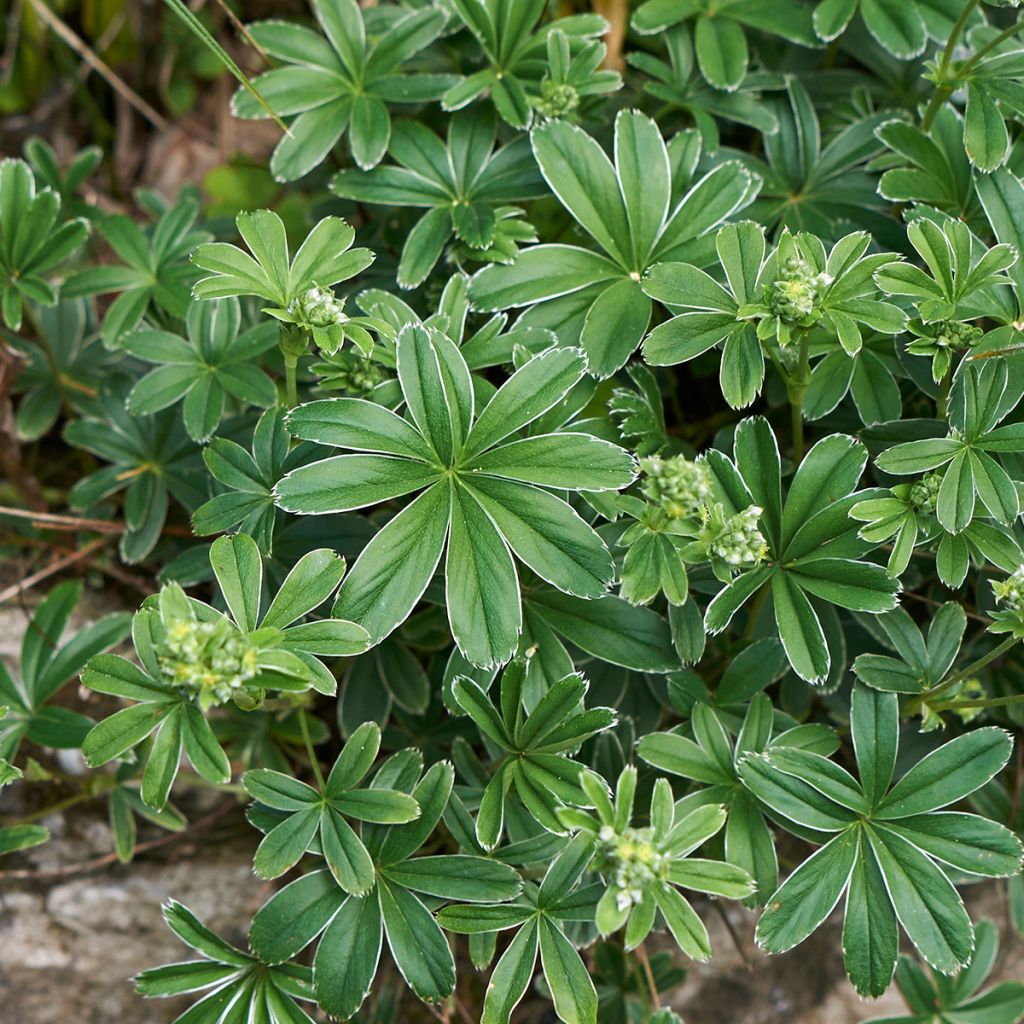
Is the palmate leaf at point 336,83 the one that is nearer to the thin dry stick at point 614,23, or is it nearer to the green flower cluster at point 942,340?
the thin dry stick at point 614,23

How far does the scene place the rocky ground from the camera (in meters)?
2.40

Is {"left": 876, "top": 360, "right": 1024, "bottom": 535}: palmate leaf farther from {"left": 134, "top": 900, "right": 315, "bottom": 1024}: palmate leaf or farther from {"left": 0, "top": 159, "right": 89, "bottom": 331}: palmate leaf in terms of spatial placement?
{"left": 0, "top": 159, "right": 89, "bottom": 331}: palmate leaf

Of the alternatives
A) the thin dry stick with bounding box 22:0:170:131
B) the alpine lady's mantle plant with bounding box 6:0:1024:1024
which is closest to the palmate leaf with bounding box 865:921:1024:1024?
the alpine lady's mantle plant with bounding box 6:0:1024:1024

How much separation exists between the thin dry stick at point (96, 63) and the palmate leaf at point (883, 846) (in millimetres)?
2998

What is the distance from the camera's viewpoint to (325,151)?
229cm

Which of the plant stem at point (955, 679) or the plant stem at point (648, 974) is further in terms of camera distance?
the plant stem at point (648, 974)

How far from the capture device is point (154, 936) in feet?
8.00

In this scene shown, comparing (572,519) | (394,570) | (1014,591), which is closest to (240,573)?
(394,570)

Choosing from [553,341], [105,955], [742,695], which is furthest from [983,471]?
[105,955]

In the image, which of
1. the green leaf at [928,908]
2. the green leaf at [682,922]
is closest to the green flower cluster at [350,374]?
the green leaf at [682,922]

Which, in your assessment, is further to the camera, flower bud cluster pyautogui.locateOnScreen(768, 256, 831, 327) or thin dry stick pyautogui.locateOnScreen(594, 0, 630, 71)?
thin dry stick pyautogui.locateOnScreen(594, 0, 630, 71)

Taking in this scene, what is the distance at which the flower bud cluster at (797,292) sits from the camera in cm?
169

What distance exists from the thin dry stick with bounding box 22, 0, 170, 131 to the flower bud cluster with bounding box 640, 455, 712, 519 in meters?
2.64

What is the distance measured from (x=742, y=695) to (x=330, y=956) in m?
0.90
